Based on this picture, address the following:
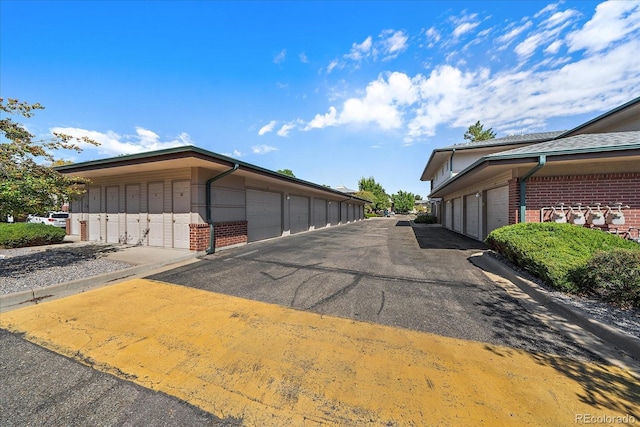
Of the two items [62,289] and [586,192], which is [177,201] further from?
[586,192]

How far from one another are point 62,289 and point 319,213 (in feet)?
52.4

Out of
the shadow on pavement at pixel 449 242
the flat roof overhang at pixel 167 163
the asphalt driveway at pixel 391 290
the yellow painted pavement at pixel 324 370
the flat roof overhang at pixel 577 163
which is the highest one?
the flat roof overhang at pixel 167 163

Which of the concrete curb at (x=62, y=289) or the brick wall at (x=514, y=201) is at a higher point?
the brick wall at (x=514, y=201)

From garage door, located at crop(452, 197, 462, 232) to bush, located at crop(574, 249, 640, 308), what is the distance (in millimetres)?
12510

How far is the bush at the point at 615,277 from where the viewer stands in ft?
11.5

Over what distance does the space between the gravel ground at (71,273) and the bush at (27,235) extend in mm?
550

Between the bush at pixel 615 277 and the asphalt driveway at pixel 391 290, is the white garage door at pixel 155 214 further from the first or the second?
the bush at pixel 615 277

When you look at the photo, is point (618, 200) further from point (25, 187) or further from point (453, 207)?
point (25, 187)

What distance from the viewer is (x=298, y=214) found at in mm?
15906

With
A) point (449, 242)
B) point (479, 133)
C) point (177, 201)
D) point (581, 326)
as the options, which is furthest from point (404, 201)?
point (581, 326)

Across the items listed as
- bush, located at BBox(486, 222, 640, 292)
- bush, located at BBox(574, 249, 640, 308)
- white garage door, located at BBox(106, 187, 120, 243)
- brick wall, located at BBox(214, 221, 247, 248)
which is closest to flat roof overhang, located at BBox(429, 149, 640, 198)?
bush, located at BBox(486, 222, 640, 292)

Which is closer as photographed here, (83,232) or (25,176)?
(25,176)

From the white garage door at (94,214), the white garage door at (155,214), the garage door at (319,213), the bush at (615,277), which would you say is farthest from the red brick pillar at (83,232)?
the bush at (615,277)

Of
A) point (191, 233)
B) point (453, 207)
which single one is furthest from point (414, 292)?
point (453, 207)
